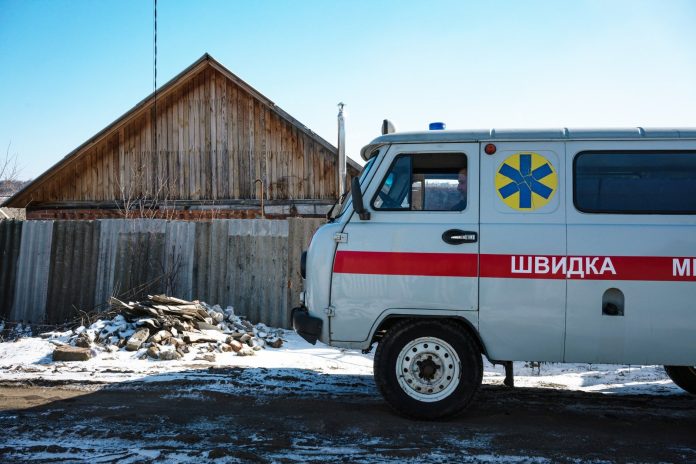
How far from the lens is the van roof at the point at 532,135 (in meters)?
4.86

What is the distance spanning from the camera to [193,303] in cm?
868

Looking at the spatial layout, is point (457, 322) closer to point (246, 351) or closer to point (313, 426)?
point (313, 426)

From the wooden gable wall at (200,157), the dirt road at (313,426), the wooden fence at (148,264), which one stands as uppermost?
the wooden gable wall at (200,157)

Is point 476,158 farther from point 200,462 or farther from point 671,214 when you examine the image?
point 200,462

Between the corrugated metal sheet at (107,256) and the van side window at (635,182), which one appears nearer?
the van side window at (635,182)

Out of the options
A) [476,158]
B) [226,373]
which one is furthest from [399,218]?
[226,373]

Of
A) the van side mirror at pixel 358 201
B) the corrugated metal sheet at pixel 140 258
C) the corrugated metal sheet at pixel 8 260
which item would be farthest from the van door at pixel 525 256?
the corrugated metal sheet at pixel 8 260

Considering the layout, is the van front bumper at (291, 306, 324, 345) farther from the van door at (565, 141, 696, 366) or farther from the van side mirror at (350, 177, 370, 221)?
the van door at (565, 141, 696, 366)

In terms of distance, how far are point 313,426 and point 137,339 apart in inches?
158

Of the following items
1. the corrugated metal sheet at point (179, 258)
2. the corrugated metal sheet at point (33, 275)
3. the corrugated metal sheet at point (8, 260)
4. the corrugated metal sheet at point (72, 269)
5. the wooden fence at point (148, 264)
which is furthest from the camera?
the corrugated metal sheet at point (8, 260)

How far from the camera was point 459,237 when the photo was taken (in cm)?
489

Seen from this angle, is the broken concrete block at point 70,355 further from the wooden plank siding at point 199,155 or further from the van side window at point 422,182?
the wooden plank siding at point 199,155

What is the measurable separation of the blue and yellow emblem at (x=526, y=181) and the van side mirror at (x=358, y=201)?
124 centimetres

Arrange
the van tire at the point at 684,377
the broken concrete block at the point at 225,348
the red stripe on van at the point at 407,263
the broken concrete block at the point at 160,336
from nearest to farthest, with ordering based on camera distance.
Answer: the red stripe on van at the point at 407,263
the van tire at the point at 684,377
the broken concrete block at the point at 160,336
the broken concrete block at the point at 225,348
